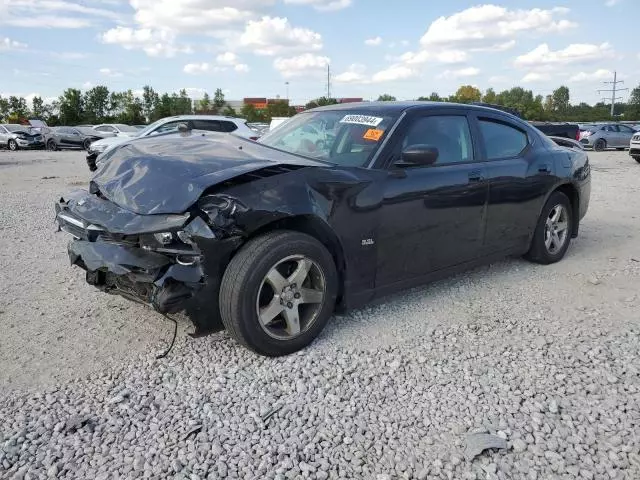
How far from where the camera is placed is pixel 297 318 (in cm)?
331

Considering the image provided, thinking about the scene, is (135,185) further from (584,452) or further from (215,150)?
(584,452)

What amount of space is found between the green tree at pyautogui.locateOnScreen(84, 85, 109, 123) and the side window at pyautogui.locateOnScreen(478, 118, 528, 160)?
186 feet

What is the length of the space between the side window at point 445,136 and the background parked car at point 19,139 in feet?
98.2

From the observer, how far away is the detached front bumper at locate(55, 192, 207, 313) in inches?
116

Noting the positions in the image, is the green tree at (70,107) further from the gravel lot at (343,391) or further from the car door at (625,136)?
the gravel lot at (343,391)

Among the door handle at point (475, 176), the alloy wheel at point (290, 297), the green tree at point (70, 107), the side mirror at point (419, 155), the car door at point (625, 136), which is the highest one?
the green tree at point (70, 107)

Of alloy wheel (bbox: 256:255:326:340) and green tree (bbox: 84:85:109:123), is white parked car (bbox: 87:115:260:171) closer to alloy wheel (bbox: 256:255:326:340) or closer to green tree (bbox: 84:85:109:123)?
A: alloy wheel (bbox: 256:255:326:340)

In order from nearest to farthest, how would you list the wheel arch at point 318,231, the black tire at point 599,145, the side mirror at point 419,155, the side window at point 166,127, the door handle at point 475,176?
the wheel arch at point 318,231 → the side mirror at point 419,155 → the door handle at point 475,176 → the side window at point 166,127 → the black tire at point 599,145

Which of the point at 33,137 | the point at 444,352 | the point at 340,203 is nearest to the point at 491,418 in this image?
the point at 444,352

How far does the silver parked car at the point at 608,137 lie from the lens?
2533 centimetres

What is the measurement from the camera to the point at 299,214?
127 inches

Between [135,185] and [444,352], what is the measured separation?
7.37 ft

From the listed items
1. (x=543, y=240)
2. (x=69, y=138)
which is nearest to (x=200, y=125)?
(x=543, y=240)

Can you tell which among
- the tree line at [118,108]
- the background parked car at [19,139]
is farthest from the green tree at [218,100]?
the background parked car at [19,139]
